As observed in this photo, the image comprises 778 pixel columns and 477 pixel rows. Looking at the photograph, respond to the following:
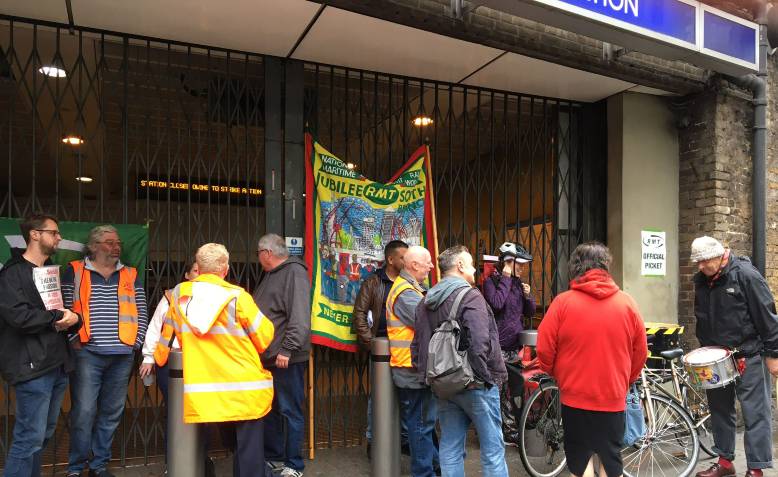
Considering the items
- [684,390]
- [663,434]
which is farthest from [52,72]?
[684,390]

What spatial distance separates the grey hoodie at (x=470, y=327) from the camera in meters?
3.71

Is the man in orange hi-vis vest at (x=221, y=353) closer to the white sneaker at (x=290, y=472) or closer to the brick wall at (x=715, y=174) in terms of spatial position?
the white sneaker at (x=290, y=472)

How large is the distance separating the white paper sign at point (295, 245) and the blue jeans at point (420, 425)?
5.99 feet

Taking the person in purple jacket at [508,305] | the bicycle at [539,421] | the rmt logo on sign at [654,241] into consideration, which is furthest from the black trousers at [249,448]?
the rmt logo on sign at [654,241]

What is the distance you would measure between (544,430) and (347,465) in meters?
1.79

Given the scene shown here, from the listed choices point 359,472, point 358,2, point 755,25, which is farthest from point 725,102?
point 359,472

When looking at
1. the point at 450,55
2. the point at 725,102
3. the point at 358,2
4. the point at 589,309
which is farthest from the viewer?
the point at 725,102

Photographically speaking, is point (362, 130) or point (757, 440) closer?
point (757, 440)

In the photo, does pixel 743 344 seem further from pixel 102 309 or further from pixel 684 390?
pixel 102 309

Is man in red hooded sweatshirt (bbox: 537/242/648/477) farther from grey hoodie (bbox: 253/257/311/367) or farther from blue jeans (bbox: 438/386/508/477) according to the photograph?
grey hoodie (bbox: 253/257/311/367)

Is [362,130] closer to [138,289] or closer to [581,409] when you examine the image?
[138,289]

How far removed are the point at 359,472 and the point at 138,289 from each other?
8.09ft

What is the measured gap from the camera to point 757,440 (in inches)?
192

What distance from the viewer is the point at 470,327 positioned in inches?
148
